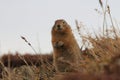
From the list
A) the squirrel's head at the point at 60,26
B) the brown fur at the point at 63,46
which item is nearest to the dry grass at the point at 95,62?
the brown fur at the point at 63,46

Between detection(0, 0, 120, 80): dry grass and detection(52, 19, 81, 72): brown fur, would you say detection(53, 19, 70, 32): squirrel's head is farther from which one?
detection(0, 0, 120, 80): dry grass

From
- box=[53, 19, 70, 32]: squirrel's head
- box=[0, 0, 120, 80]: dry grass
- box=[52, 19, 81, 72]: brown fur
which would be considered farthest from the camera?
box=[53, 19, 70, 32]: squirrel's head

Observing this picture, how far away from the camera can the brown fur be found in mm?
5484

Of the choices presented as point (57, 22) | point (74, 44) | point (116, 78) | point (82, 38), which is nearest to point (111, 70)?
point (116, 78)

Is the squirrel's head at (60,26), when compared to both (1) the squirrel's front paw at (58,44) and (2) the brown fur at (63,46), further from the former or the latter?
(1) the squirrel's front paw at (58,44)

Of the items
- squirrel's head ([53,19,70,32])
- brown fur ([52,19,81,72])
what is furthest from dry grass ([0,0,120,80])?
squirrel's head ([53,19,70,32])

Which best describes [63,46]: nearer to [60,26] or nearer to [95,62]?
[60,26]

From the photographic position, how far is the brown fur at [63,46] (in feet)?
18.0

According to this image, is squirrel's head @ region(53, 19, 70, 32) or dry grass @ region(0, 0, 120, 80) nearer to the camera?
dry grass @ region(0, 0, 120, 80)

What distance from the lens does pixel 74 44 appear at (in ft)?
19.1

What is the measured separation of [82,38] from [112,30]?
36cm

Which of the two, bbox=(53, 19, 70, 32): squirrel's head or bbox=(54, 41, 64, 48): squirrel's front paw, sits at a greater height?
bbox=(53, 19, 70, 32): squirrel's head

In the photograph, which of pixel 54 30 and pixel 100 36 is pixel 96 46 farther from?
pixel 54 30

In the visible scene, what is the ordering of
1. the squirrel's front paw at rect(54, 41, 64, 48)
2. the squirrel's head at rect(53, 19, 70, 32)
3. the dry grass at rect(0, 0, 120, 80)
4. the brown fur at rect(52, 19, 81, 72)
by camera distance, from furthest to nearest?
the squirrel's head at rect(53, 19, 70, 32) → the squirrel's front paw at rect(54, 41, 64, 48) → the brown fur at rect(52, 19, 81, 72) → the dry grass at rect(0, 0, 120, 80)
